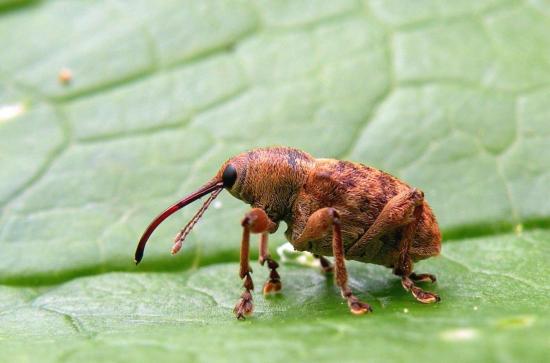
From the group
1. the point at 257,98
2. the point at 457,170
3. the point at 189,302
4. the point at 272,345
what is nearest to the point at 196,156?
the point at 257,98

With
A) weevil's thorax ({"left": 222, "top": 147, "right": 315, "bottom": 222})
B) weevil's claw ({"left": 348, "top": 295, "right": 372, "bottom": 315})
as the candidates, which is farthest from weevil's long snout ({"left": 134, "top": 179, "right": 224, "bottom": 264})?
weevil's claw ({"left": 348, "top": 295, "right": 372, "bottom": 315})

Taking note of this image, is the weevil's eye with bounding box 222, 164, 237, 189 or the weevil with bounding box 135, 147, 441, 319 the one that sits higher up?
the weevil's eye with bounding box 222, 164, 237, 189

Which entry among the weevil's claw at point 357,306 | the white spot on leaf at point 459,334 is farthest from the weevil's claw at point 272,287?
the white spot on leaf at point 459,334

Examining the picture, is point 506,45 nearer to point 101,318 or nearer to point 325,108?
point 325,108

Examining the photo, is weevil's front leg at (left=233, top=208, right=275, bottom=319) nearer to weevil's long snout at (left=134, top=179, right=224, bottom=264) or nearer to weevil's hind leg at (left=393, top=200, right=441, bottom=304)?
weevil's long snout at (left=134, top=179, right=224, bottom=264)

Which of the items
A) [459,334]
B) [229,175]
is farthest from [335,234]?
[459,334]

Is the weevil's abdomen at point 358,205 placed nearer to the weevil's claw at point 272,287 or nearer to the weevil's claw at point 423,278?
the weevil's claw at point 423,278
